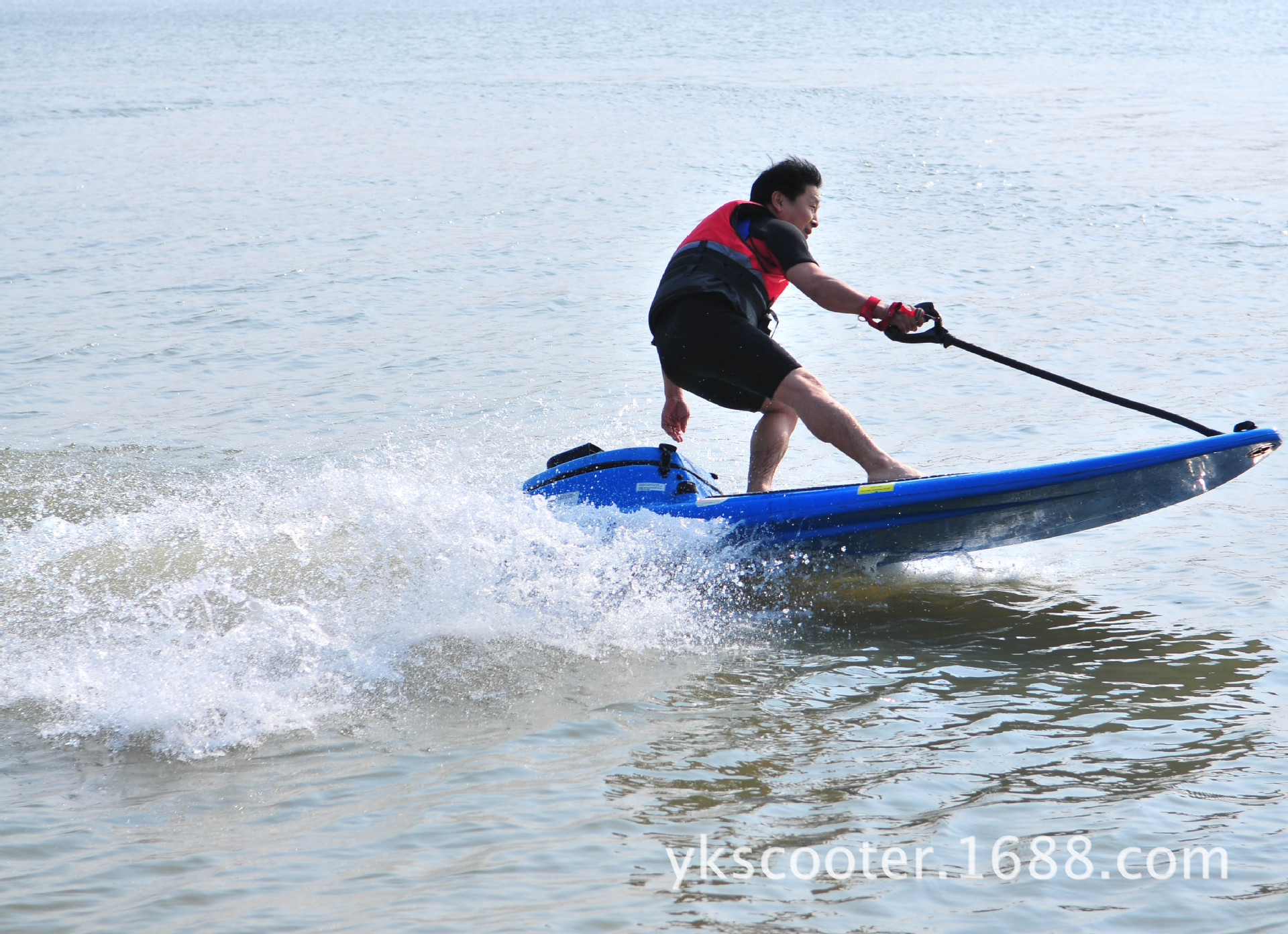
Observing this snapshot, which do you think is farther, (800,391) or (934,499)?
(800,391)

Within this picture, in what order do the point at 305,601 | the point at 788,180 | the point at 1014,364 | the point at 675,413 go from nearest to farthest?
the point at 1014,364 < the point at 305,601 < the point at 788,180 < the point at 675,413

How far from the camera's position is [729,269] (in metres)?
5.55

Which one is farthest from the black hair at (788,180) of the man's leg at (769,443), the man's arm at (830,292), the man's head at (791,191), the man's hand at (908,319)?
the man's leg at (769,443)

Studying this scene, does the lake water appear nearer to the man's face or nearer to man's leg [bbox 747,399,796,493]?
man's leg [bbox 747,399,796,493]

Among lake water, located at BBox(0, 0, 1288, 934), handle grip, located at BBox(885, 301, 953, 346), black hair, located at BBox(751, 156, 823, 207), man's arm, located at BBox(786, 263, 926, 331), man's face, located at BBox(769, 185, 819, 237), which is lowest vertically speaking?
lake water, located at BBox(0, 0, 1288, 934)

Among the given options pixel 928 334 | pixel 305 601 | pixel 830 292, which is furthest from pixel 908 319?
pixel 305 601

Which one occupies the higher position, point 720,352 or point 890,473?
point 720,352

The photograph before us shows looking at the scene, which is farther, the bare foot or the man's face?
the man's face

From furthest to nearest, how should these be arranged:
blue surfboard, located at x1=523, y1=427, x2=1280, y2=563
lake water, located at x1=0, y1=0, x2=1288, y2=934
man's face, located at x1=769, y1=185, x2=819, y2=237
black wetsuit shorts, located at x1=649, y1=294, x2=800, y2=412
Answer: man's face, located at x1=769, y1=185, x2=819, y2=237, black wetsuit shorts, located at x1=649, y1=294, x2=800, y2=412, blue surfboard, located at x1=523, y1=427, x2=1280, y2=563, lake water, located at x1=0, y1=0, x2=1288, y2=934

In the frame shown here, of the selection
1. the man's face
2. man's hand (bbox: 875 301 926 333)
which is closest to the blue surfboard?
man's hand (bbox: 875 301 926 333)

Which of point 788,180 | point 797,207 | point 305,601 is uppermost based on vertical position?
point 788,180

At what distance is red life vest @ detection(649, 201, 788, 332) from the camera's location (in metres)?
5.51

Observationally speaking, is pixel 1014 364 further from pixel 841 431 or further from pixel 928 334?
pixel 841 431

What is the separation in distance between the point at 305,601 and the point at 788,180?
110 inches
